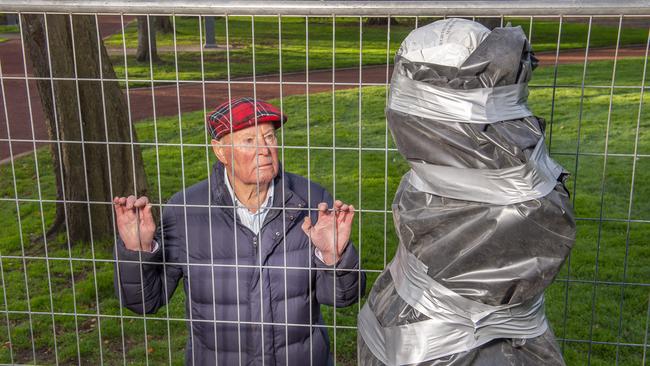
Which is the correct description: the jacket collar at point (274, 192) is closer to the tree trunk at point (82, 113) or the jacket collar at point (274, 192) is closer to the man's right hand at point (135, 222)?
the man's right hand at point (135, 222)

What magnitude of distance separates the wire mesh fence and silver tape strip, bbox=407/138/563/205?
460mm

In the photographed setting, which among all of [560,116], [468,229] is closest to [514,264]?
[468,229]

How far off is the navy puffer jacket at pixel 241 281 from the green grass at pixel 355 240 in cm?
17

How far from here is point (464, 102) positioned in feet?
6.60

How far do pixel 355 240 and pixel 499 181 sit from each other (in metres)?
4.46

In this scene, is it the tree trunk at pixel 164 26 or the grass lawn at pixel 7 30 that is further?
the tree trunk at pixel 164 26

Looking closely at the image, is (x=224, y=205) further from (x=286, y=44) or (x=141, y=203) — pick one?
(x=286, y=44)

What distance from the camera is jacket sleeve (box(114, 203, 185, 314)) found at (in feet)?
9.60

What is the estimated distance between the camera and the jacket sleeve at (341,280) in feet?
9.31

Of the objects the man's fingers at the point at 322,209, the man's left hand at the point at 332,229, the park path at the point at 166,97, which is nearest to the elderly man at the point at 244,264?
the man's left hand at the point at 332,229

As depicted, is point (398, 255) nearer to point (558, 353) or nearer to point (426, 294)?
point (426, 294)

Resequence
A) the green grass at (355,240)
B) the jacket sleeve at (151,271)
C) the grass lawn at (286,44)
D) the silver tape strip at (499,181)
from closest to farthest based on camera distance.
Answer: the silver tape strip at (499,181)
the jacket sleeve at (151,271)
the green grass at (355,240)
the grass lawn at (286,44)

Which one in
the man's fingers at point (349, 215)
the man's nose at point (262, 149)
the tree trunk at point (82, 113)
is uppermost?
the man's nose at point (262, 149)

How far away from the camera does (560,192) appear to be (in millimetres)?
2062
